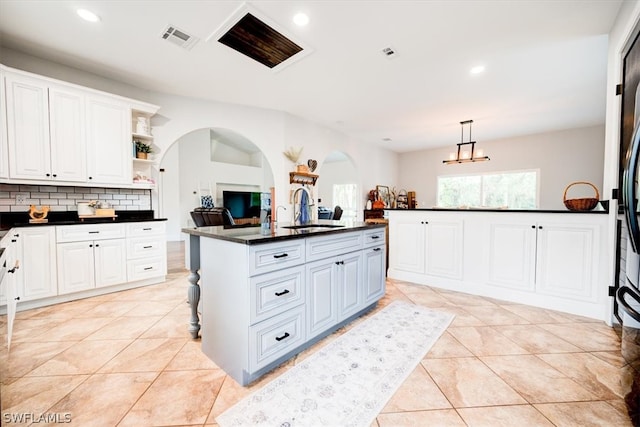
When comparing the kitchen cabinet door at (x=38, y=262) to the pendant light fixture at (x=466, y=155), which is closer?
the kitchen cabinet door at (x=38, y=262)

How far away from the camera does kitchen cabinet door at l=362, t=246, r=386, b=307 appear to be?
2408mm

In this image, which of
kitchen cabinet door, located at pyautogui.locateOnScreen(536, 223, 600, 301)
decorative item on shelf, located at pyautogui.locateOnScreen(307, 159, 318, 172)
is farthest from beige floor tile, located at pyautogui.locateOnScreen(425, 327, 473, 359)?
decorative item on shelf, located at pyautogui.locateOnScreen(307, 159, 318, 172)

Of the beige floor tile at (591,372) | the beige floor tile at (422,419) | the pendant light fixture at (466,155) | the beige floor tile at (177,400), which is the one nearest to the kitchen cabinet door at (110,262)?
the beige floor tile at (177,400)

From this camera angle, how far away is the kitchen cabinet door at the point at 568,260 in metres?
2.44

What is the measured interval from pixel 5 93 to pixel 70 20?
1.05m

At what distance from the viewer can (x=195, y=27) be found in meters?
2.37

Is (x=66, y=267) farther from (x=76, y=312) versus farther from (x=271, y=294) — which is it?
(x=271, y=294)

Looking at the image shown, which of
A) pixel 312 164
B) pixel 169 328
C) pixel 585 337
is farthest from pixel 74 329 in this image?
pixel 585 337

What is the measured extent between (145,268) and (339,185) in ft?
24.4

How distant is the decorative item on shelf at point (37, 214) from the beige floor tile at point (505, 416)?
4156 mm

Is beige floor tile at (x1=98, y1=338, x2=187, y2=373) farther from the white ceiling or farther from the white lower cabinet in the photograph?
the white ceiling

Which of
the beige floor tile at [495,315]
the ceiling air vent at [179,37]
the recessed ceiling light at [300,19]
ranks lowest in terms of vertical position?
the beige floor tile at [495,315]

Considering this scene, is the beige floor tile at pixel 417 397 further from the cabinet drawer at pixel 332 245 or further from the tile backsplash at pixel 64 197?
the tile backsplash at pixel 64 197

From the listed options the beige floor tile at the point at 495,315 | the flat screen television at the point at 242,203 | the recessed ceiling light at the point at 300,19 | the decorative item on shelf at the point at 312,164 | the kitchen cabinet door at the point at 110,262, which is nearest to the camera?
the recessed ceiling light at the point at 300,19
